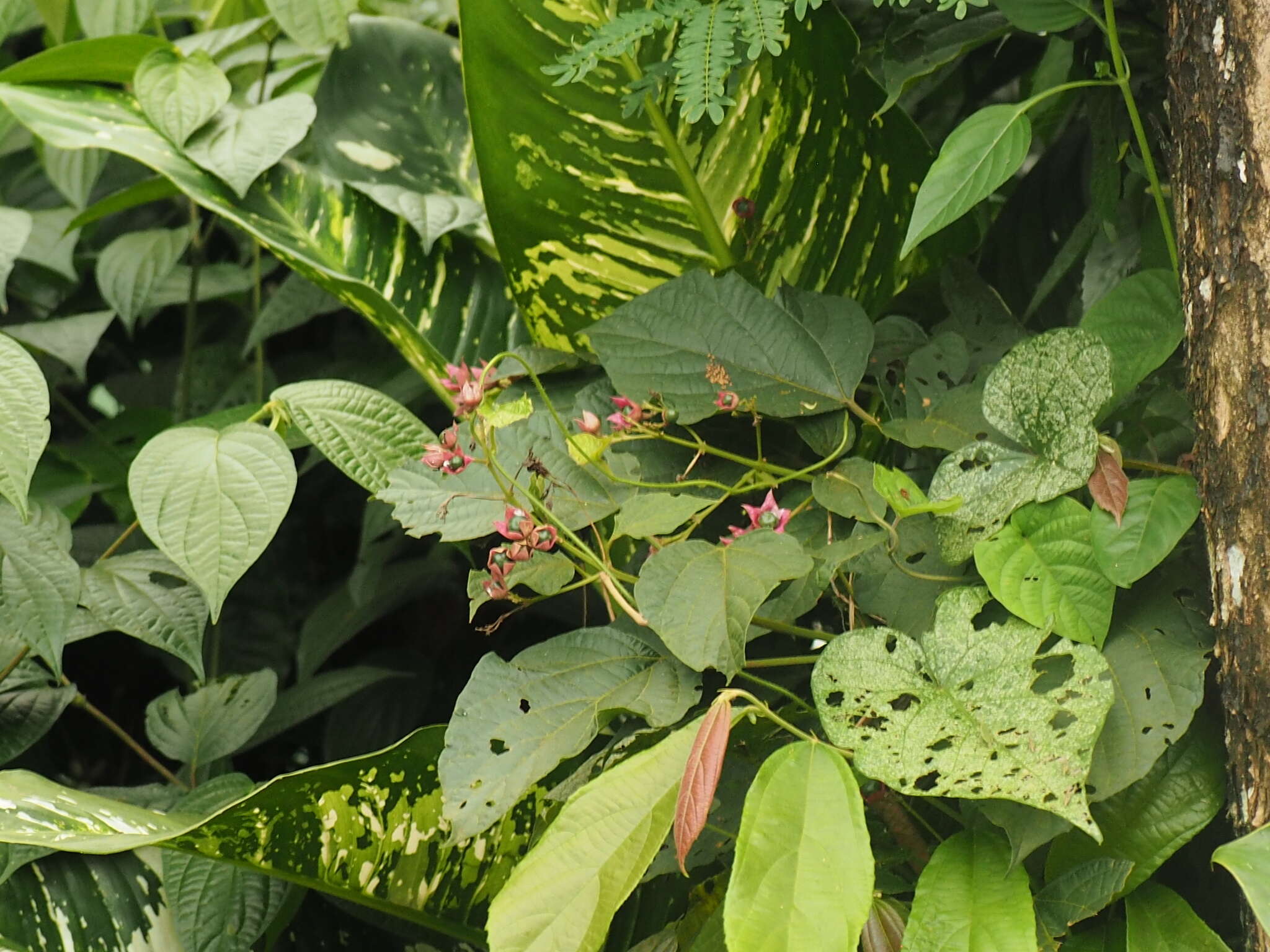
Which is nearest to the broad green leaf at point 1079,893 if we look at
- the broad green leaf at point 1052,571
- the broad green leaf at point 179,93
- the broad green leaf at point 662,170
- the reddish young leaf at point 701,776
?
the broad green leaf at point 1052,571

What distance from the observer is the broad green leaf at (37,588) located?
30.5 inches

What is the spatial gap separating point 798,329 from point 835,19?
10.6 inches

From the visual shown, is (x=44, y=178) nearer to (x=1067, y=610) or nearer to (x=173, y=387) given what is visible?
(x=173, y=387)

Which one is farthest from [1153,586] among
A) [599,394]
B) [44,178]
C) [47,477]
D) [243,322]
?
[44,178]

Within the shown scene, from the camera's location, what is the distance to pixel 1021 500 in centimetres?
64

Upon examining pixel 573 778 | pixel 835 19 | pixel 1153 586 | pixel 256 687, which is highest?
pixel 835 19

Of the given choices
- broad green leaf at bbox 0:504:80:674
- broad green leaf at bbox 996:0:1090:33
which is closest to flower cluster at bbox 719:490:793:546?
broad green leaf at bbox 996:0:1090:33

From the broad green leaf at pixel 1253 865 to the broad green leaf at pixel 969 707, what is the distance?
0.20ft

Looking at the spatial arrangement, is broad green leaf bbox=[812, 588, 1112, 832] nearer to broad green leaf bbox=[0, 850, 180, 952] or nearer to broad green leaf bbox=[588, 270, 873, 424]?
broad green leaf bbox=[588, 270, 873, 424]

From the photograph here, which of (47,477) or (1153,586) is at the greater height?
(1153,586)

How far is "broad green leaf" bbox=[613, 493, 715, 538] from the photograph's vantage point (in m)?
0.65

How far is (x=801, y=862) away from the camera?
1.72ft

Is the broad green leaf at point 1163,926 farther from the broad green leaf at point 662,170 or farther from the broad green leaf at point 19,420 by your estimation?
the broad green leaf at point 19,420

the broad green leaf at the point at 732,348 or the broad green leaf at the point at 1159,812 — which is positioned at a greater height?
the broad green leaf at the point at 732,348
